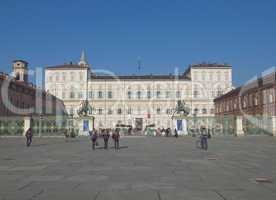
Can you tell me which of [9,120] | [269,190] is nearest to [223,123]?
[9,120]

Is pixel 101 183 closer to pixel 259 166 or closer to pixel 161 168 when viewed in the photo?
pixel 161 168

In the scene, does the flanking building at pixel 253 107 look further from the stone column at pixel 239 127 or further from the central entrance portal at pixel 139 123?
the central entrance portal at pixel 139 123

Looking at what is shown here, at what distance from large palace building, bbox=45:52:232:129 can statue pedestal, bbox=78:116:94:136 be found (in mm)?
34898

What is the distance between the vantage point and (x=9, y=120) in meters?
45.5

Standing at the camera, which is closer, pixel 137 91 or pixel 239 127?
pixel 239 127

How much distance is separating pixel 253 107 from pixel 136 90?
111 ft

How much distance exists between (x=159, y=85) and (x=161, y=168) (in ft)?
245

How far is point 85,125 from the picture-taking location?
48062mm

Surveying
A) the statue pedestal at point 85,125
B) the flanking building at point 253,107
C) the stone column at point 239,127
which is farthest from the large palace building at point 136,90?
the stone column at point 239,127

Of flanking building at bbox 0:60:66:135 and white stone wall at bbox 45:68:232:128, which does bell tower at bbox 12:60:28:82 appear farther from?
white stone wall at bbox 45:68:232:128

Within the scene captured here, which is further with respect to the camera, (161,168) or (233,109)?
(233,109)

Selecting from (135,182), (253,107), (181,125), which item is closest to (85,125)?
(181,125)

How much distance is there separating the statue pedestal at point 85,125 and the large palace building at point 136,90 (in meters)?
34.9

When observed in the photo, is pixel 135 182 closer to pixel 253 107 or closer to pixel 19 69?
pixel 253 107
